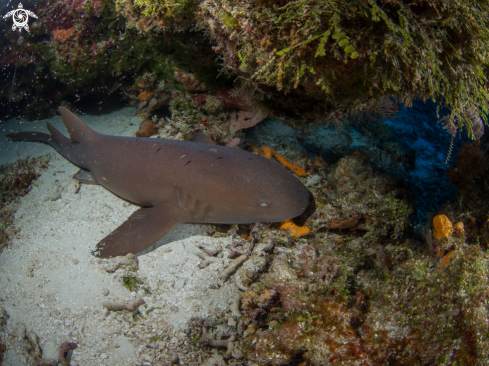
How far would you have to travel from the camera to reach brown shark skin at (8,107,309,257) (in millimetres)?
3275

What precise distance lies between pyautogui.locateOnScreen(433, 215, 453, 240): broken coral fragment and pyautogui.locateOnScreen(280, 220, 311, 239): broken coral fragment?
163 cm

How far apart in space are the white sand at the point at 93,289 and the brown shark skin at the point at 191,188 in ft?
1.08

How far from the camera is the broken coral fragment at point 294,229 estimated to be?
3391 millimetres

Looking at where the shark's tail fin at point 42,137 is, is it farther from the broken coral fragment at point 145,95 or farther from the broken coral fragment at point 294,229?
the broken coral fragment at point 294,229

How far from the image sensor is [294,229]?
3.41 meters

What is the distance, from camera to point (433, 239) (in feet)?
10.6

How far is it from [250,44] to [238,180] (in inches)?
63.4

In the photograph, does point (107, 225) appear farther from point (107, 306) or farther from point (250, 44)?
point (250, 44)

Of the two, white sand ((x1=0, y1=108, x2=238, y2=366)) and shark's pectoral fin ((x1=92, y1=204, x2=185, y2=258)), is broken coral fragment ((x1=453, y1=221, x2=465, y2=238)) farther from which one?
shark's pectoral fin ((x1=92, y1=204, x2=185, y2=258))

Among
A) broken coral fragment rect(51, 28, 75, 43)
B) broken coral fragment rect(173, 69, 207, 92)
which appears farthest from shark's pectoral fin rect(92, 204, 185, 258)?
broken coral fragment rect(51, 28, 75, 43)

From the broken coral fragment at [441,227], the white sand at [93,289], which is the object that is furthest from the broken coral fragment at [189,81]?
the broken coral fragment at [441,227]

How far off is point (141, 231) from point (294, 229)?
2094mm
